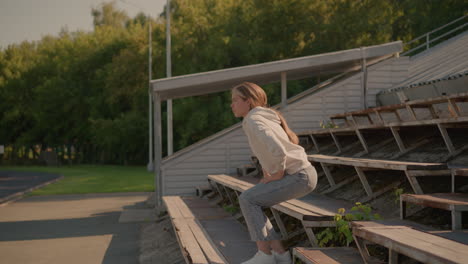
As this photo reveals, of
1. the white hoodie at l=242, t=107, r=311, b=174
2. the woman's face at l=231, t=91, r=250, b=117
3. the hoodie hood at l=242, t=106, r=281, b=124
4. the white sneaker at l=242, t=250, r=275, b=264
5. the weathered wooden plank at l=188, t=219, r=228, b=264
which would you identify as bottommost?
the weathered wooden plank at l=188, t=219, r=228, b=264

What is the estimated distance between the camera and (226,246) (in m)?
6.22

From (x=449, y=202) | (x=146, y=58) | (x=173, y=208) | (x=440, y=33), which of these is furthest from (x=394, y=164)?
(x=146, y=58)

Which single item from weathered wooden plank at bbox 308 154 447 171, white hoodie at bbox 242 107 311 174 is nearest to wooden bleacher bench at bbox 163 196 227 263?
white hoodie at bbox 242 107 311 174

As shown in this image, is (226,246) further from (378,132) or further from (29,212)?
(29,212)

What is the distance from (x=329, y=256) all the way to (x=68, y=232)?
777cm

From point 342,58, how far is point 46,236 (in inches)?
295

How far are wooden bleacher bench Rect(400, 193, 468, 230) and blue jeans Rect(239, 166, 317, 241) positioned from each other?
90 cm

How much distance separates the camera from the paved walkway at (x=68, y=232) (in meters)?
8.60

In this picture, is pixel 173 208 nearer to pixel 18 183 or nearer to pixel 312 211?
pixel 312 211

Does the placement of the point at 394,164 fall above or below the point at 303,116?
below

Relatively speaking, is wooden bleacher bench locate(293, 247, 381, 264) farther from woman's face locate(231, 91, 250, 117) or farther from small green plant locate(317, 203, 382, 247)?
woman's face locate(231, 91, 250, 117)

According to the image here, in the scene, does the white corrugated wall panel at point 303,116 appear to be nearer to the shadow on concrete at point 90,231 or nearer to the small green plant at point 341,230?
the shadow on concrete at point 90,231

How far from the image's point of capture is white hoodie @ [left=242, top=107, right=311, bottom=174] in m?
4.49

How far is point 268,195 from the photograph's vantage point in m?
4.69
